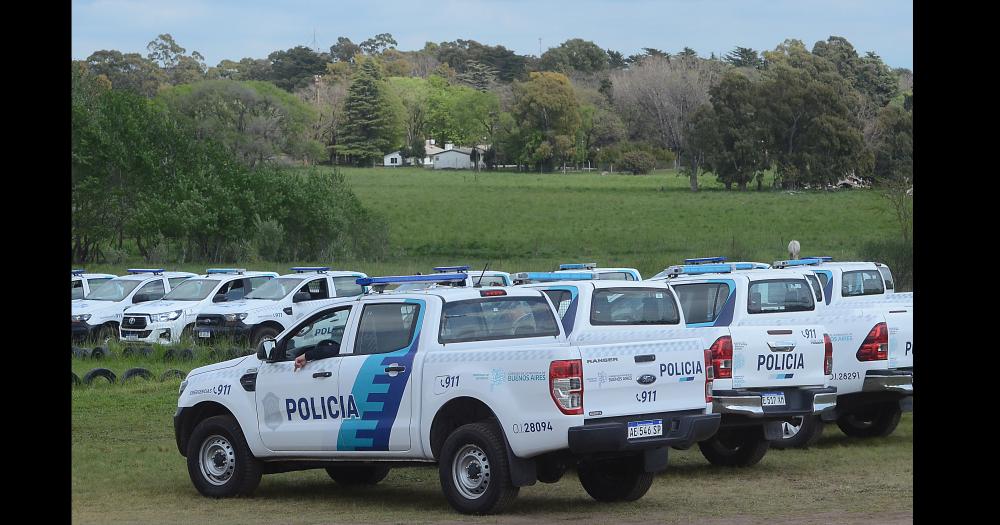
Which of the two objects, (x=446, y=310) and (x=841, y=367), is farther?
(x=841, y=367)

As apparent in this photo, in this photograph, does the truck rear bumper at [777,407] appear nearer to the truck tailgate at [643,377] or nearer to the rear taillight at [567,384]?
the truck tailgate at [643,377]

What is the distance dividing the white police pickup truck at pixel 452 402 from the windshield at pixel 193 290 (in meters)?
16.8

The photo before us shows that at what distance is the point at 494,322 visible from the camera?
1131 cm

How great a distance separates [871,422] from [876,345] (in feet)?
5.84

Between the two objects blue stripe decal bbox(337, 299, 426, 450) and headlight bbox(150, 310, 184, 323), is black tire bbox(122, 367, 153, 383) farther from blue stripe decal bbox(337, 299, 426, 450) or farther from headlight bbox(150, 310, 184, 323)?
blue stripe decal bbox(337, 299, 426, 450)

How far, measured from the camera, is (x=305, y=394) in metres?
11.8

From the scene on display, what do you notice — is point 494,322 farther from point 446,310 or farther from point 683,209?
point 683,209

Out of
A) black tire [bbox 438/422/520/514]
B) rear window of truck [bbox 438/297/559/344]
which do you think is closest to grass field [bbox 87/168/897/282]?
rear window of truck [bbox 438/297/559/344]

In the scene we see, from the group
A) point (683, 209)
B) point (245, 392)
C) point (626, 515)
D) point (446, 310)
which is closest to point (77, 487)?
point (245, 392)

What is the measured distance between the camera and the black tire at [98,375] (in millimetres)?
21234

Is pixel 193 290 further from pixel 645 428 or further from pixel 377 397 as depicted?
pixel 645 428

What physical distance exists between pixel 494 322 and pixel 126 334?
18.6 metres

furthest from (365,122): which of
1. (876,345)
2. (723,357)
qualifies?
(723,357)

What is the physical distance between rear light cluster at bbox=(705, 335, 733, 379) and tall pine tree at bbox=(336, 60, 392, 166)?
12613 centimetres
